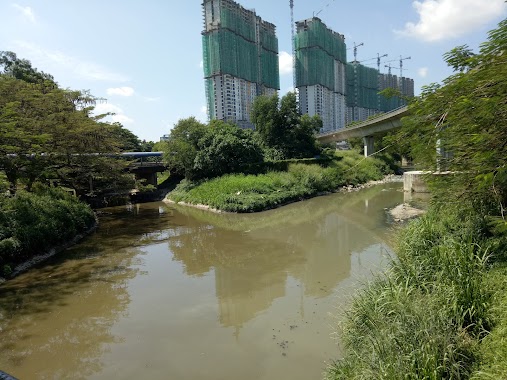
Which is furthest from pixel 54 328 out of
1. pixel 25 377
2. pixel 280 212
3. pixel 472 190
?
pixel 280 212

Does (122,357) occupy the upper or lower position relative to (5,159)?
lower

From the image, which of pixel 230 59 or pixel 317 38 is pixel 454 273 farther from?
pixel 317 38

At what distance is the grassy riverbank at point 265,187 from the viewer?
21547 millimetres

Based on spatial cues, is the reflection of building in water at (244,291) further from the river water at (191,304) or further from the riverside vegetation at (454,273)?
the riverside vegetation at (454,273)

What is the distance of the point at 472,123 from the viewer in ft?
16.4

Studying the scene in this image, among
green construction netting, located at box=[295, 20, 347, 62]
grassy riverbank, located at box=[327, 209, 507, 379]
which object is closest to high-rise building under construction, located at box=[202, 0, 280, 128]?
green construction netting, located at box=[295, 20, 347, 62]

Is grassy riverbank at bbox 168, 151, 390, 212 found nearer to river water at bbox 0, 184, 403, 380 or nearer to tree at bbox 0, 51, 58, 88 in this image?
river water at bbox 0, 184, 403, 380

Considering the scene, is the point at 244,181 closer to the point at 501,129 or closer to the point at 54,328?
the point at 54,328

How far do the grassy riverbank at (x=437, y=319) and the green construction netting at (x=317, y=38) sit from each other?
199 feet

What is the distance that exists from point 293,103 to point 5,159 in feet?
84.1

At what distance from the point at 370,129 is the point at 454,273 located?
108 ft

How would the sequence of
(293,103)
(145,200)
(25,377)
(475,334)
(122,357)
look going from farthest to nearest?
(293,103) < (145,200) < (122,357) < (25,377) < (475,334)

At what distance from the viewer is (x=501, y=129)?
4496 mm

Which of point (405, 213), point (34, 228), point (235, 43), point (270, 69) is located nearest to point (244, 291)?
point (34, 228)
